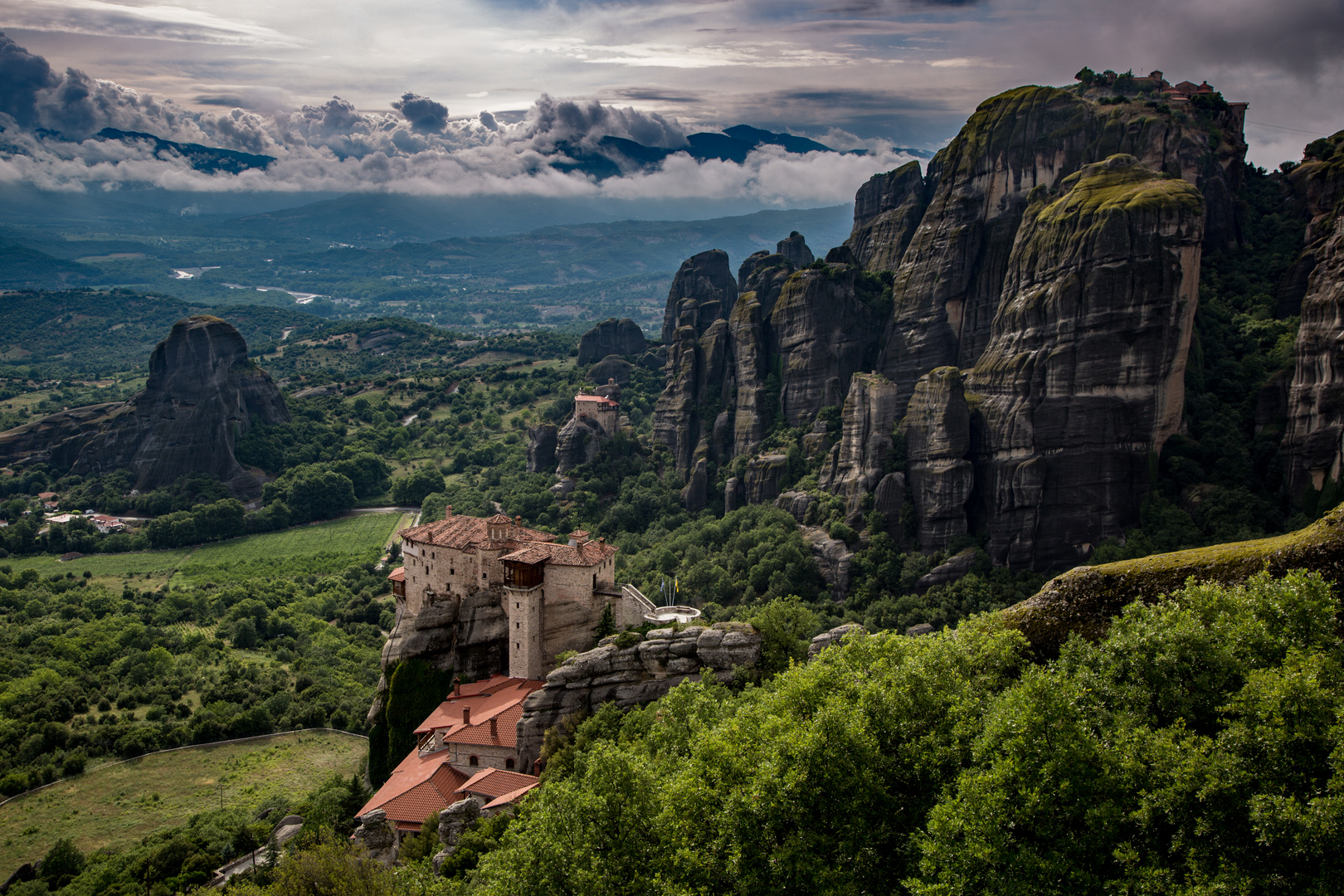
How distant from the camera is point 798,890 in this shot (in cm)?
2184

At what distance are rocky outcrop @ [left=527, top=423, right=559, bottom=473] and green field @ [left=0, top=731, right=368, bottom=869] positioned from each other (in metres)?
55.0

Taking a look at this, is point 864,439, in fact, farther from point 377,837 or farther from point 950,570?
point 377,837

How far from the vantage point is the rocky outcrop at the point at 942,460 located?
219ft

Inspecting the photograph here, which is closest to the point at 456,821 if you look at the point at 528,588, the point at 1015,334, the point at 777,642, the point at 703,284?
the point at 528,588

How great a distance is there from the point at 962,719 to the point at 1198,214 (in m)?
51.9

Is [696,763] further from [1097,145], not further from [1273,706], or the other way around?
[1097,145]

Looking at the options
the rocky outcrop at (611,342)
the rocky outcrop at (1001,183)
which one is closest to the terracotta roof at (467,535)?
the rocky outcrop at (1001,183)

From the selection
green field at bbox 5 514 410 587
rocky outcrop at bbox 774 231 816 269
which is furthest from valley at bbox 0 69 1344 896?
rocky outcrop at bbox 774 231 816 269

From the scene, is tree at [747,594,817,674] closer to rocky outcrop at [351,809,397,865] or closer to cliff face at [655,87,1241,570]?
rocky outcrop at [351,809,397,865]

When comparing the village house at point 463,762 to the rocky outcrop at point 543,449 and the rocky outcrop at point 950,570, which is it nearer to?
the rocky outcrop at point 950,570

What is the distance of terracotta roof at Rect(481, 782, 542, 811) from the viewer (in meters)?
37.7

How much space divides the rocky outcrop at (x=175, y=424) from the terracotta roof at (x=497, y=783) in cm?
10396

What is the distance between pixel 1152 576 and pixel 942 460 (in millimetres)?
41156

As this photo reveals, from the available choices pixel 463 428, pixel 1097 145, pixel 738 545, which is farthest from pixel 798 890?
pixel 463 428
